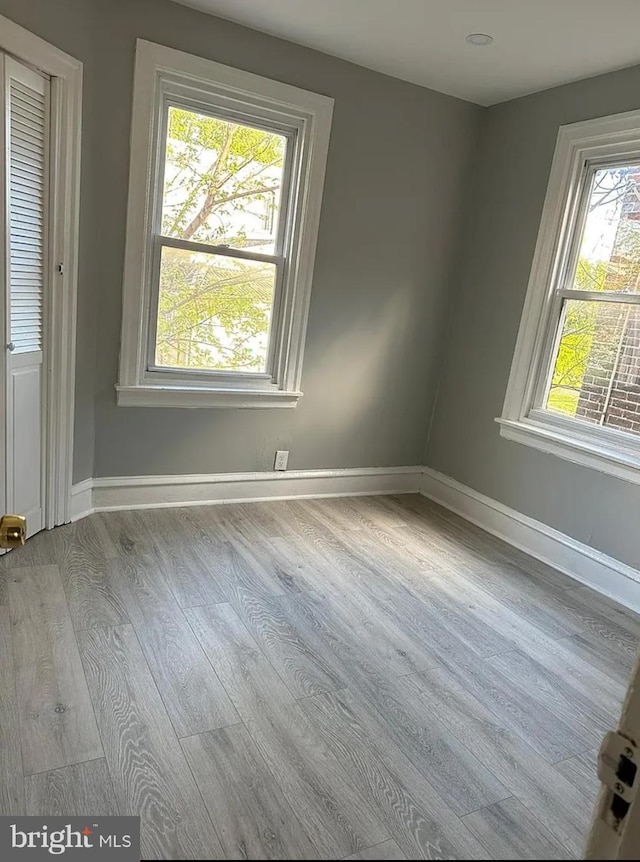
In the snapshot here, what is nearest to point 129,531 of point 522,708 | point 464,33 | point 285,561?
point 285,561

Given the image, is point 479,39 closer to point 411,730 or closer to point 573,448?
point 573,448

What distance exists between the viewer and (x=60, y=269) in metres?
2.71

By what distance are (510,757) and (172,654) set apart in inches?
46.1

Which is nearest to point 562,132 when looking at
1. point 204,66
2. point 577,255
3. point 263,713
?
point 577,255

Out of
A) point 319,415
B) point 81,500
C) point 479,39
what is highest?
point 479,39

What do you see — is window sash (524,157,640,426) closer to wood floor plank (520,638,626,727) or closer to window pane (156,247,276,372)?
wood floor plank (520,638,626,727)

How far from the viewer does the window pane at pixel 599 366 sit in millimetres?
2967

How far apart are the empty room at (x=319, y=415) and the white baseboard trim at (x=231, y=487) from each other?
0.02m

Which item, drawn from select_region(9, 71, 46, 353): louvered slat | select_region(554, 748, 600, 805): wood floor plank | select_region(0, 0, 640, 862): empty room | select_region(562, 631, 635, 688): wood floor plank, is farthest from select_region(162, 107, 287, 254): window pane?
select_region(554, 748, 600, 805): wood floor plank

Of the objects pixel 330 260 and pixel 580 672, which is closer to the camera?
pixel 580 672

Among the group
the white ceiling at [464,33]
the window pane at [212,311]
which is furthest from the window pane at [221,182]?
the white ceiling at [464,33]

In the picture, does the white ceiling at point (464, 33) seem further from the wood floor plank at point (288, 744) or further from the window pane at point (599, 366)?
the wood floor plank at point (288, 744)

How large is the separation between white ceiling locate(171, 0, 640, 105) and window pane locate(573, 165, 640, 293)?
534 mm

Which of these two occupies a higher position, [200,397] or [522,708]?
[200,397]
